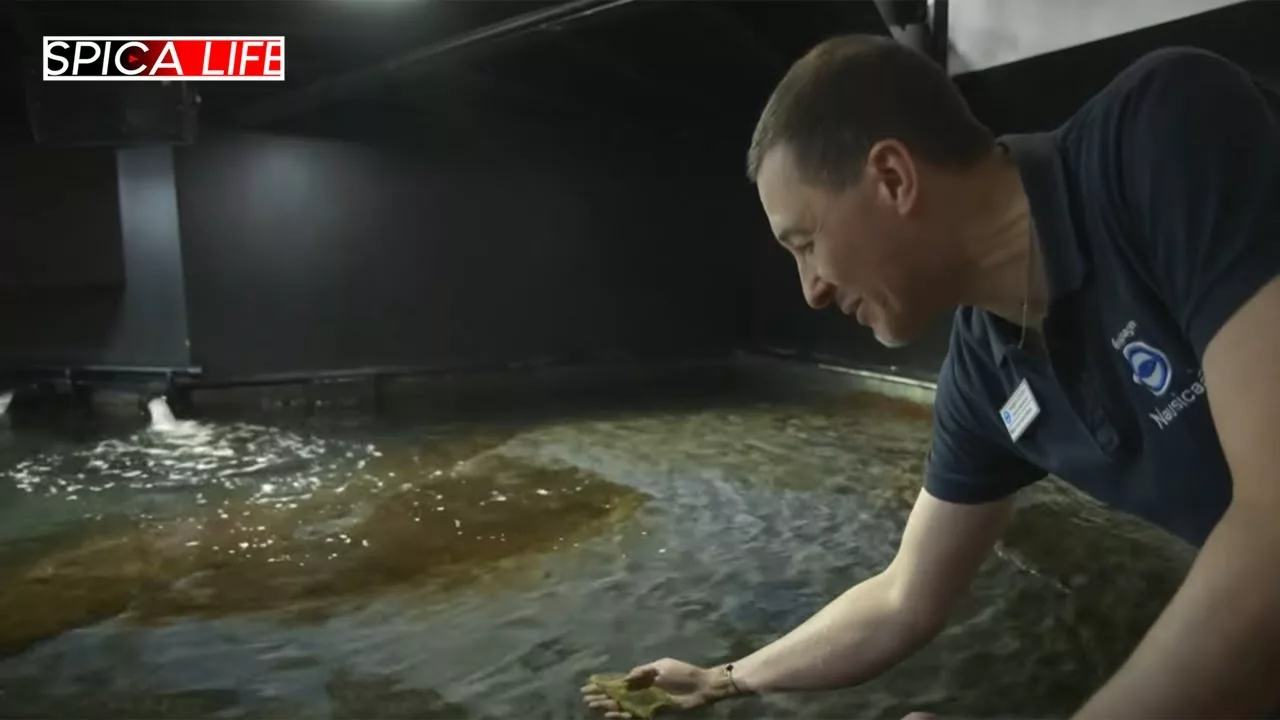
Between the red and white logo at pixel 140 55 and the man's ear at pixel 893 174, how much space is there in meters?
4.12

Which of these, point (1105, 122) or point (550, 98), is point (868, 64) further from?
point (550, 98)

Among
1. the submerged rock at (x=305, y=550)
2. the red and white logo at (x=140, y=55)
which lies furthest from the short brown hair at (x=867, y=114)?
the red and white logo at (x=140, y=55)

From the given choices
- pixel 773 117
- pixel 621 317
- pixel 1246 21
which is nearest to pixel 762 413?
pixel 621 317

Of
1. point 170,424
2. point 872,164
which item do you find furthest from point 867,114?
point 170,424

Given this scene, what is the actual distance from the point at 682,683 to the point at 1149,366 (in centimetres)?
82

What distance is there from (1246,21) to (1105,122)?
7.23ft

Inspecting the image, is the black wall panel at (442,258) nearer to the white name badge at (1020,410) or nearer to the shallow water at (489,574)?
the shallow water at (489,574)

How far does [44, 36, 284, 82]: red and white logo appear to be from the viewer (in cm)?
427

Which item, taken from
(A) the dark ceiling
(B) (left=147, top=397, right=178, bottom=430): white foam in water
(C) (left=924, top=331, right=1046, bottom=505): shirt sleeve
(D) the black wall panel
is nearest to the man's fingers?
(C) (left=924, top=331, right=1046, bottom=505): shirt sleeve

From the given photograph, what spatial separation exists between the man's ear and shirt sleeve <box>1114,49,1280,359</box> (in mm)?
147

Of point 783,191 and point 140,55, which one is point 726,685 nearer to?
point 783,191

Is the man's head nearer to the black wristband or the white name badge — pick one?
the white name badge

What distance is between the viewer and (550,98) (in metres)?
5.55

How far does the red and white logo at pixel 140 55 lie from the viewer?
427 cm
